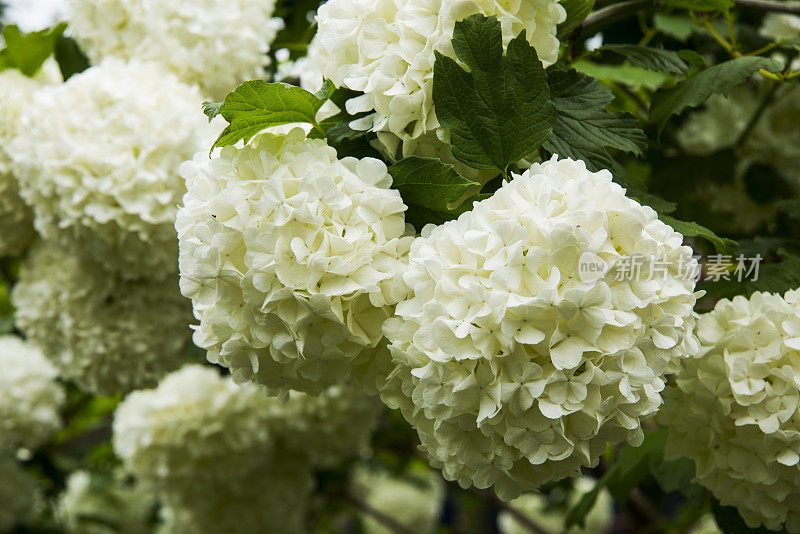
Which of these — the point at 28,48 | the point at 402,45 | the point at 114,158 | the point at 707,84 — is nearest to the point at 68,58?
the point at 28,48

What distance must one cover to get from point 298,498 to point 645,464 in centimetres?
136

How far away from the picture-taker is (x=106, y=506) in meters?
3.39

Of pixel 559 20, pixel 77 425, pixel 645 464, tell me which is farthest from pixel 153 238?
pixel 77 425

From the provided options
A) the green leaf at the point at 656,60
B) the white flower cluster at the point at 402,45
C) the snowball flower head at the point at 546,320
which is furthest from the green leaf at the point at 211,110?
the green leaf at the point at 656,60

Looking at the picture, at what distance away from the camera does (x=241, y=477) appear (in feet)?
7.26

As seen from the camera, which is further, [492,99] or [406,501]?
[406,501]

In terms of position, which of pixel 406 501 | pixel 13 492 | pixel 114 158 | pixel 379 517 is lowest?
pixel 406 501

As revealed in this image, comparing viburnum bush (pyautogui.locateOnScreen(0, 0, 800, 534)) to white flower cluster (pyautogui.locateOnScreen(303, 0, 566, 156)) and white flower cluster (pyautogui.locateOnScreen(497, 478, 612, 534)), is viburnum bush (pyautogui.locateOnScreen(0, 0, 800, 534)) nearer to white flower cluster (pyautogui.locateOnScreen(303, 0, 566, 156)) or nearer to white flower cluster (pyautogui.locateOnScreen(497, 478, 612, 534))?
white flower cluster (pyautogui.locateOnScreen(303, 0, 566, 156))

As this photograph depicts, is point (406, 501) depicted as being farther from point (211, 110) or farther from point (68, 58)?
point (211, 110)

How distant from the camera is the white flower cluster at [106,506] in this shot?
3.32 meters

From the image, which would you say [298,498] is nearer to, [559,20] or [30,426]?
[30,426]

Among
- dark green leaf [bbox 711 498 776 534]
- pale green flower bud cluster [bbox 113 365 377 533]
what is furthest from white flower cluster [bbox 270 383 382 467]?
dark green leaf [bbox 711 498 776 534]

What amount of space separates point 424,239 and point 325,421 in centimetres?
154

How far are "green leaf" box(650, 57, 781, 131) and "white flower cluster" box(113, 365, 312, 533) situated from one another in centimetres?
133
